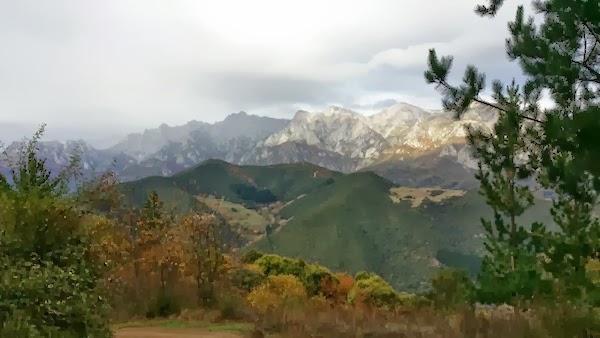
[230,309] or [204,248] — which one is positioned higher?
[204,248]

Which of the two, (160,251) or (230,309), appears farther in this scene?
(160,251)

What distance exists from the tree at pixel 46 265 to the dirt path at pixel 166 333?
4.43 metres

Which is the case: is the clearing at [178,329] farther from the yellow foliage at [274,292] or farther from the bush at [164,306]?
the yellow foliage at [274,292]

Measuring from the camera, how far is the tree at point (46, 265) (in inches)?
Result: 281

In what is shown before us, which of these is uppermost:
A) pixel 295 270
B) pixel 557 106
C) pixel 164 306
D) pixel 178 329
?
pixel 557 106

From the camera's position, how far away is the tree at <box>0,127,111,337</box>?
7.14 m

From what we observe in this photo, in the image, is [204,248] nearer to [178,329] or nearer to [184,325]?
[184,325]

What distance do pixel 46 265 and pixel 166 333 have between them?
640 cm

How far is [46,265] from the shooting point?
7930 mm

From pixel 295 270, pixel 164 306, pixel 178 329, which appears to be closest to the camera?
pixel 178 329

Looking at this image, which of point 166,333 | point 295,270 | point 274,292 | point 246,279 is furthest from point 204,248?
point 295,270

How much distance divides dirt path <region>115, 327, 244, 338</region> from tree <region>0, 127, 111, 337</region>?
443cm

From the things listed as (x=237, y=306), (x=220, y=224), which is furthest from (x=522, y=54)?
(x=220, y=224)

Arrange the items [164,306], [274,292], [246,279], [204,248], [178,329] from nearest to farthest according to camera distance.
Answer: [178,329]
[164,306]
[204,248]
[274,292]
[246,279]
